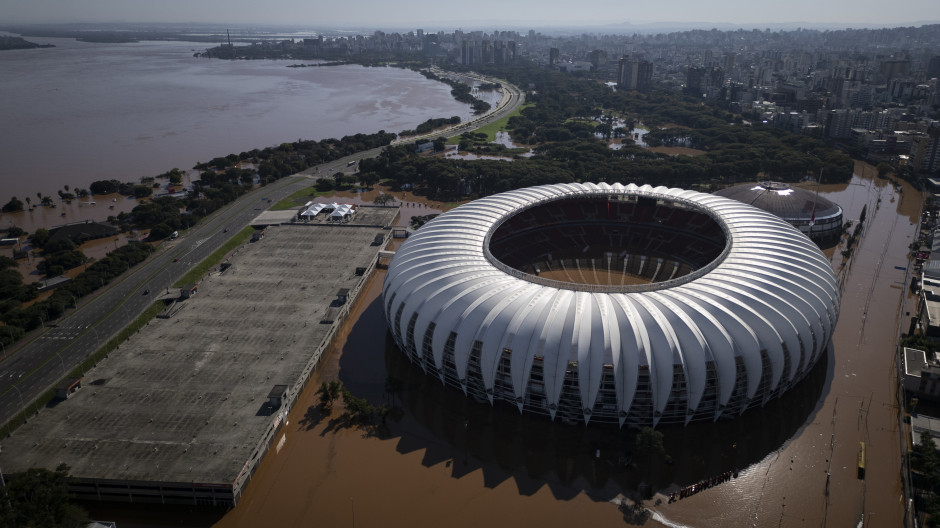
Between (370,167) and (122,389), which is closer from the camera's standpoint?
(122,389)

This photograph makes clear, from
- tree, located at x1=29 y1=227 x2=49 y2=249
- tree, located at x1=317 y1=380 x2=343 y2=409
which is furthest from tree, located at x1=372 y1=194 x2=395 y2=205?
tree, located at x1=317 y1=380 x2=343 y2=409

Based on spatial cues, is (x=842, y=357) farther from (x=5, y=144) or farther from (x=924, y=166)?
(x=5, y=144)

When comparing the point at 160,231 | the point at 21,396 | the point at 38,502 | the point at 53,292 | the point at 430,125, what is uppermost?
the point at 430,125

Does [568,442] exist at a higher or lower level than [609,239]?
lower

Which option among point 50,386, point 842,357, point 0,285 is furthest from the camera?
point 0,285

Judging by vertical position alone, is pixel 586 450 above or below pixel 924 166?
below

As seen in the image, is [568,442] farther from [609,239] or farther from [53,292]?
[53,292]

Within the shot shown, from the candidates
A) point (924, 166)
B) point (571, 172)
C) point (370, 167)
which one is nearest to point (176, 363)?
point (370, 167)

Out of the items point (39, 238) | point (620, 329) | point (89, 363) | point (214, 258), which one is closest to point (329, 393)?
point (89, 363)
